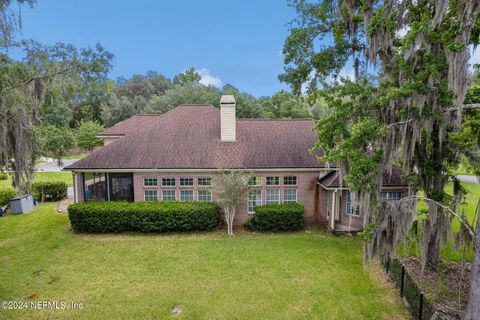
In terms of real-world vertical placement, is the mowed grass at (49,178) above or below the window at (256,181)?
below

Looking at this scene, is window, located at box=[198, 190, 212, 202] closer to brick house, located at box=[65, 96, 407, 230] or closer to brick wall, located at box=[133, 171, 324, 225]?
brick house, located at box=[65, 96, 407, 230]

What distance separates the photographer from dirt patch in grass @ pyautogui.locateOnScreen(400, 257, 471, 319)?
6.76m

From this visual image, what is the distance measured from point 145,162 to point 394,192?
11623 millimetres

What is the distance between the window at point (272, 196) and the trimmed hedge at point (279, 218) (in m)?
0.95

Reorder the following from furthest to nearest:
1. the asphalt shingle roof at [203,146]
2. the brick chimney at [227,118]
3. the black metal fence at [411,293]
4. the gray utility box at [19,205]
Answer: the gray utility box at [19,205]
the brick chimney at [227,118]
the asphalt shingle roof at [203,146]
the black metal fence at [411,293]

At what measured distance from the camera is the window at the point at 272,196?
44.4 ft

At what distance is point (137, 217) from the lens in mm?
12086

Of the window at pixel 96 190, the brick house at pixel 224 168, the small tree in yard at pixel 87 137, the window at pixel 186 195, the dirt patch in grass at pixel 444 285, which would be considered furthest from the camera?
the small tree in yard at pixel 87 137

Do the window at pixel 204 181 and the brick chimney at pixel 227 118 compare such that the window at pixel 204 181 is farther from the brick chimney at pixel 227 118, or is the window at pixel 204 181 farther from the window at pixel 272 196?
the window at pixel 272 196

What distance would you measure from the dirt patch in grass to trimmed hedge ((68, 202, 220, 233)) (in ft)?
26.3

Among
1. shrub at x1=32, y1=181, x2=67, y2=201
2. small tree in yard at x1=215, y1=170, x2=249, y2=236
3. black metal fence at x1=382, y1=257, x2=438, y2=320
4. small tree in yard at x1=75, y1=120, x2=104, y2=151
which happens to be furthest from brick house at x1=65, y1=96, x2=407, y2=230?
small tree in yard at x1=75, y1=120, x2=104, y2=151

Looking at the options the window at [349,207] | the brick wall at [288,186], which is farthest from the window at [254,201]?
the window at [349,207]

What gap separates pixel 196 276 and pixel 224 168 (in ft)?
17.7

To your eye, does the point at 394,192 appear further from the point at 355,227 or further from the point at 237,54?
the point at 237,54
